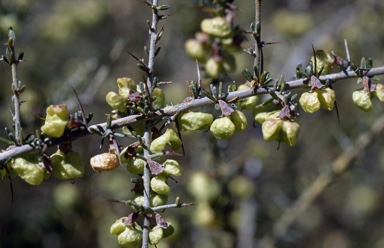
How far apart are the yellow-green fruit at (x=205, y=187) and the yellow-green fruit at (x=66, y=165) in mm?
1437

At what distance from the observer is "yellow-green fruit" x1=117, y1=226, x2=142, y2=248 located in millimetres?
1488

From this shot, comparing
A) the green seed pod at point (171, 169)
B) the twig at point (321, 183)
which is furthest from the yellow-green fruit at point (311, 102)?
the twig at point (321, 183)

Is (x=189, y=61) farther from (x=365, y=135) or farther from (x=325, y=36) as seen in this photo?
(x=365, y=135)

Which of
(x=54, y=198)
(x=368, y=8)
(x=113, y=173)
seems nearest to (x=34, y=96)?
(x=54, y=198)

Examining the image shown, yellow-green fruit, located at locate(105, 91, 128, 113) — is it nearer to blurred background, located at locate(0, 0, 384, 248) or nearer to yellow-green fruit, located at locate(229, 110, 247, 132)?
yellow-green fruit, located at locate(229, 110, 247, 132)

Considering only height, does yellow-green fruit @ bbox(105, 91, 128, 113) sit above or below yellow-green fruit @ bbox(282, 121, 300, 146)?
above

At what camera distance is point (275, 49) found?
4.50 m

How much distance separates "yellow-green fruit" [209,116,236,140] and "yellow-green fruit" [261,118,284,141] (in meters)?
0.09

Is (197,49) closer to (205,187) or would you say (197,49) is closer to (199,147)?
(199,147)

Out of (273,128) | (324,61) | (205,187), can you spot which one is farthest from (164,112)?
Result: (205,187)

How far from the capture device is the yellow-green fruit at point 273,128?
1.48 m

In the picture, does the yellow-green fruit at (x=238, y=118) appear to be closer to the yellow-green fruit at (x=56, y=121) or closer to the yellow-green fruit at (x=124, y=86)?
the yellow-green fruit at (x=124, y=86)

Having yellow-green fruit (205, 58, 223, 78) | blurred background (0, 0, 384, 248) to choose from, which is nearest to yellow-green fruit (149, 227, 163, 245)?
yellow-green fruit (205, 58, 223, 78)

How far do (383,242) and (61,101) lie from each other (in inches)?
128
